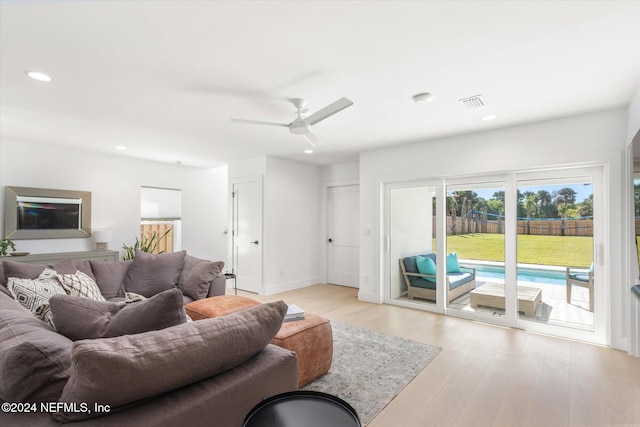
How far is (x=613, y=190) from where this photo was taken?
3.12 m

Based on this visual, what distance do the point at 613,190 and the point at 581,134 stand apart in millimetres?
672

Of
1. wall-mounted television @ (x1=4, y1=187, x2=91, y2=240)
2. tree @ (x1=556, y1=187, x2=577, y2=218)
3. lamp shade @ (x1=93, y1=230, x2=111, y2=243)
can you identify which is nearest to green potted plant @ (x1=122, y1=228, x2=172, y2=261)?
lamp shade @ (x1=93, y1=230, x2=111, y2=243)

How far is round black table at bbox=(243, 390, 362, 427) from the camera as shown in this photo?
2.89 feet

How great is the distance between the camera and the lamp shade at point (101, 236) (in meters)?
5.25

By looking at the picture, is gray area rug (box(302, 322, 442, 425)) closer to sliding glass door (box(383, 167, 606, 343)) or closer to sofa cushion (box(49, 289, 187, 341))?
sliding glass door (box(383, 167, 606, 343))

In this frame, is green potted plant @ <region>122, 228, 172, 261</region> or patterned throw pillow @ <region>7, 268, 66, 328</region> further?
green potted plant @ <region>122, 228, 172, 261</region>

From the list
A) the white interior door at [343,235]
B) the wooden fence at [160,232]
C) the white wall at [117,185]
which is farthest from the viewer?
the wooden fence at [160,232]

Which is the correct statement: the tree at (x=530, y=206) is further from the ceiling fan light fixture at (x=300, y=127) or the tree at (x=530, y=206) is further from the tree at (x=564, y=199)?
the ceiling fan light fixture at (x=300, y=127)

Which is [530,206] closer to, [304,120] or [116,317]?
[304,120]

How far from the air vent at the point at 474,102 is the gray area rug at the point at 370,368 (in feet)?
8.11

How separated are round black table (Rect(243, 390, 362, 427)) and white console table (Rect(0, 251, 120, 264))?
5154mm

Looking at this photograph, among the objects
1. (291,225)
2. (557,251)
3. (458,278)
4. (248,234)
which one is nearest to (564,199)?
(557,251)

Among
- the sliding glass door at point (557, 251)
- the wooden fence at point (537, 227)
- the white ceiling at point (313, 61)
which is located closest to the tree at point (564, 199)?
the sliding glass door at point (557, 251)

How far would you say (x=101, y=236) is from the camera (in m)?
5.26
